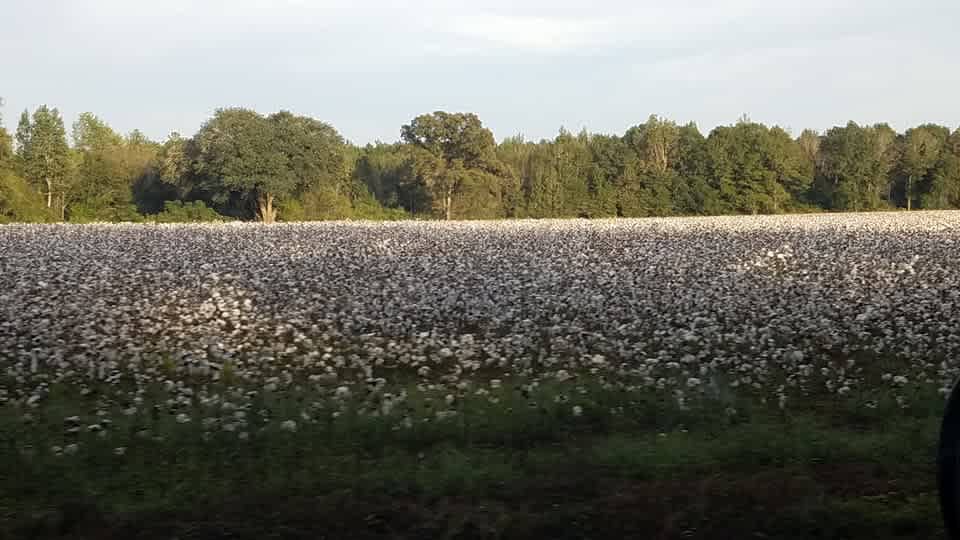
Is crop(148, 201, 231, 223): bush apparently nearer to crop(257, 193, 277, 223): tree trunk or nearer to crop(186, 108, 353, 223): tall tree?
crop(186, 108, 353, 223): tall tree

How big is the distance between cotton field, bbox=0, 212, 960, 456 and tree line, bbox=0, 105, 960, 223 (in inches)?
2059

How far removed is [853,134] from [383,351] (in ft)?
330

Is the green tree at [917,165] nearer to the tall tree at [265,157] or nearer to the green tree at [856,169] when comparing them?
the green tree at [856,169]

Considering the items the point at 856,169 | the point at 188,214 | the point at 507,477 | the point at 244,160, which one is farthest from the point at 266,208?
the point at 507,477

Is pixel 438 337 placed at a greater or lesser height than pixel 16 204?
lesser

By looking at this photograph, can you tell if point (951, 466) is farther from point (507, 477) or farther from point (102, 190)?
point (102, 190)

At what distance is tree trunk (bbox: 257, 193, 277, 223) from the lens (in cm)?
7394

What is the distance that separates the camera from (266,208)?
75.1 meters

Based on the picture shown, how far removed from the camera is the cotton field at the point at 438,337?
907 cm

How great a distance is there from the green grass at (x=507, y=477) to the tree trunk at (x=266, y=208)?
219 feet

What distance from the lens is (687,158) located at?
97.1 metres

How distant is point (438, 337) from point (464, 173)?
6998 cm

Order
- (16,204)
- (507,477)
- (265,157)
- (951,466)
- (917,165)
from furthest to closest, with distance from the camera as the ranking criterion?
1. (917,165)
2. (265,157)
3. (16,204)
4. (507,477)
5. (951,466)

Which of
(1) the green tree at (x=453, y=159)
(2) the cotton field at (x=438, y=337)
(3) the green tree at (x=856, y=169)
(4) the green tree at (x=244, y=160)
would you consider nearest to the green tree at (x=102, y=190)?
(4) the green tree at (x=244, y=160)
